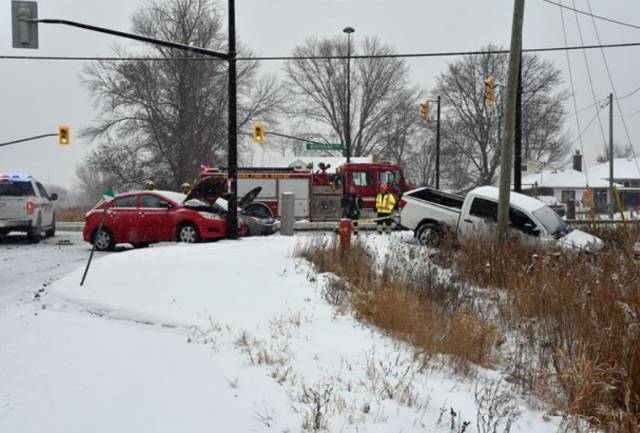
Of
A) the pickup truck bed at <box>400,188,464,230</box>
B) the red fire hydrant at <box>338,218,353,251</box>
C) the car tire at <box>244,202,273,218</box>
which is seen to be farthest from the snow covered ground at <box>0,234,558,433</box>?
the car tire at <box>244,202,273,218</box>

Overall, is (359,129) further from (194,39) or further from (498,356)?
(498,356)

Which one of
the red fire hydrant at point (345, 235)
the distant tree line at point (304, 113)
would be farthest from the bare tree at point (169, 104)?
the red fire hydrant at point (345, 235)

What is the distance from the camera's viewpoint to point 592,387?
4.54 m

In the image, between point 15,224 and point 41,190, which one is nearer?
point 15,224

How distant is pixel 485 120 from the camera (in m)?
58.4

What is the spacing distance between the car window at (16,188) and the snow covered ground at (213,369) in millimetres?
9689

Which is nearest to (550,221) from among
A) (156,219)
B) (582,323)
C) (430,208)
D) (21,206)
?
(430,208)

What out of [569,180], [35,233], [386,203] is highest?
[569,180]

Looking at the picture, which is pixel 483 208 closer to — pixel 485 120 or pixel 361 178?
pixel 361 178

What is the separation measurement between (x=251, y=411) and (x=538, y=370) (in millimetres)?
2666

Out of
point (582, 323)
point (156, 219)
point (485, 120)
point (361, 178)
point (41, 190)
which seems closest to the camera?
point (582, 323)

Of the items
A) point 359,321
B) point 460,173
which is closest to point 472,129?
point 460,173

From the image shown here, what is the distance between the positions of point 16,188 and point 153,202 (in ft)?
16.3

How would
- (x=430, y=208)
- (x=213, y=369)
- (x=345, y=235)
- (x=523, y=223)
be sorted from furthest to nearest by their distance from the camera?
1. (x=430, y=208)
2. (x=523, y=223)
3. (x=345, y=235)
4. (x=213, y=369)
